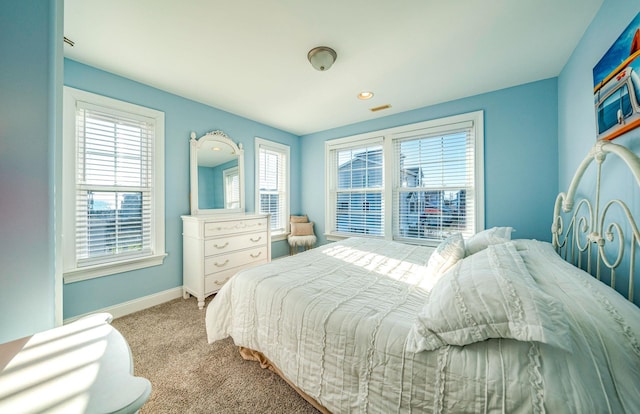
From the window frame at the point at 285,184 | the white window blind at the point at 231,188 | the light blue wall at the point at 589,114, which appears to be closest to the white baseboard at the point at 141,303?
the white window blind at the point at 231,188

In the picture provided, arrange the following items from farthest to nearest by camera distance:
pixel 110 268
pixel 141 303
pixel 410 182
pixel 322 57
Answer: pixel 410 182, pixel 141 303, pixel 110 268, pixel 322 57

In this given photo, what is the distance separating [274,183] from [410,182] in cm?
236

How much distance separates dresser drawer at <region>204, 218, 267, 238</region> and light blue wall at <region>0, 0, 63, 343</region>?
1.83 meters

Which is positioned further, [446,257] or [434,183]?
[434,183]

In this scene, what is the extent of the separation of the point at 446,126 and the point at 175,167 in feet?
11.8

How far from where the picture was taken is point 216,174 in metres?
3.27

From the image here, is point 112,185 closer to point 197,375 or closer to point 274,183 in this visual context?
point 197,375

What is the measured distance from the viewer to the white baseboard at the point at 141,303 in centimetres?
235

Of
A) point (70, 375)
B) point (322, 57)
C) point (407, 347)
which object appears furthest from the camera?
point (322, 57)

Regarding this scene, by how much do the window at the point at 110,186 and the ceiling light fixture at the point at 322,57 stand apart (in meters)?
1.98

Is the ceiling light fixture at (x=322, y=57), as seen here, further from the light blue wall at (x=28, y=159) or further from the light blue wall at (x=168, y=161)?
the light blue wall at (x=168, y=161)

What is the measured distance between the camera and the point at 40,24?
0.84 metres

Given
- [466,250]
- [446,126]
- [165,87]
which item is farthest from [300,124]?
[466,250]

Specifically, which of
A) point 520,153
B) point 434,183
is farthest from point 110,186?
point 520,153
